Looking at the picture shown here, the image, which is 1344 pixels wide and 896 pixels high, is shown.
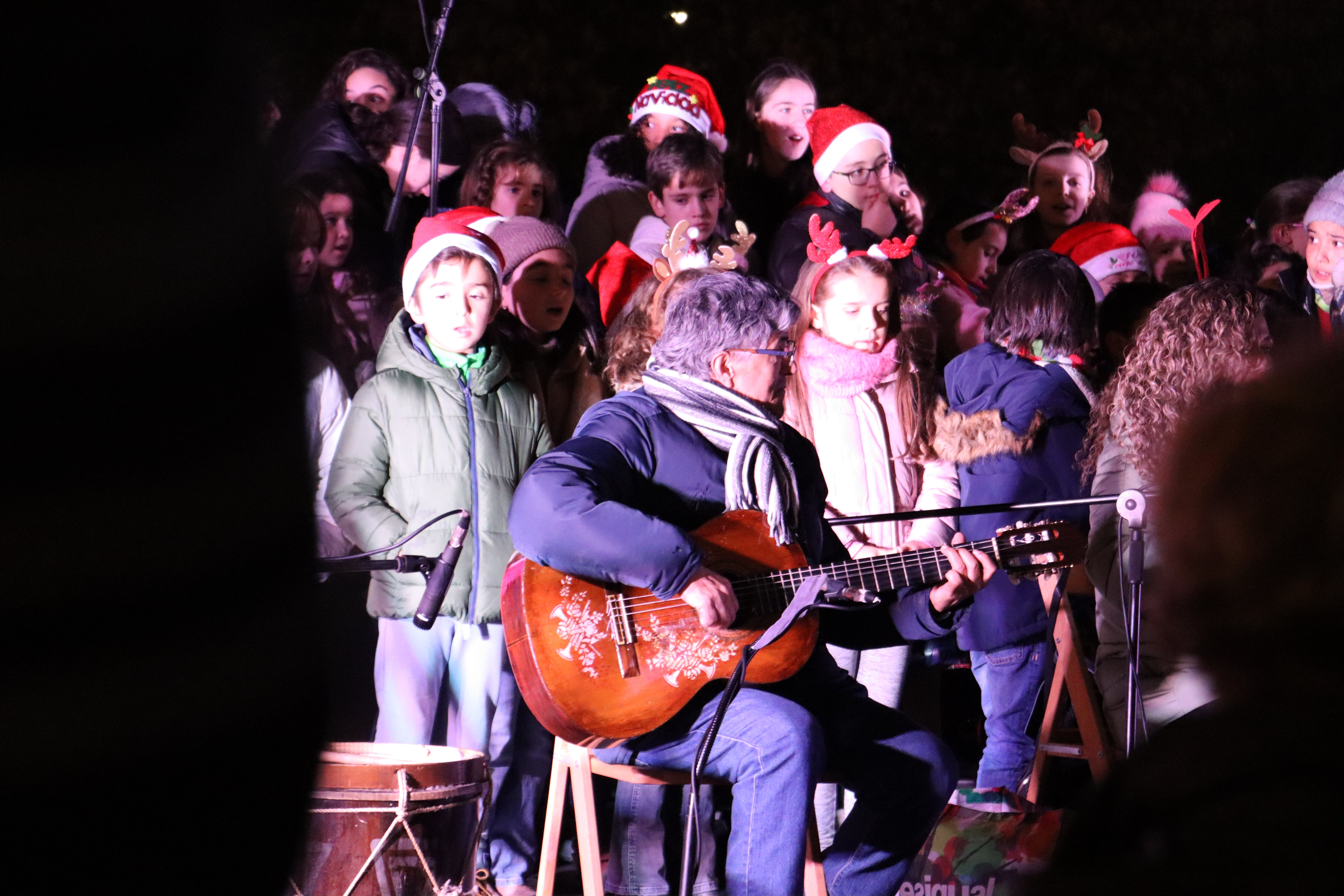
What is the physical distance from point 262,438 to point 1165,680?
3.00 m

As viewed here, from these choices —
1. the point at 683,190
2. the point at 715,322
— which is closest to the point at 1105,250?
the point at 683,190

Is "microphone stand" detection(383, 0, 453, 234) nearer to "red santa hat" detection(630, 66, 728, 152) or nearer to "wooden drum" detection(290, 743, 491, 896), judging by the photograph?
"red santa hat" detection(630, 66, 728, 152)

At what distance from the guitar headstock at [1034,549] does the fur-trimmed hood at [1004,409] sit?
4.05 feet

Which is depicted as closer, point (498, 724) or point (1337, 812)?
point (1337, 812)

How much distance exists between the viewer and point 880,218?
19.2ft

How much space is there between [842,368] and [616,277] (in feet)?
3.48

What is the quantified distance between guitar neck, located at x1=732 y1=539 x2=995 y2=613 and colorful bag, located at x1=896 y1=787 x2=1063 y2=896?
0.54 m

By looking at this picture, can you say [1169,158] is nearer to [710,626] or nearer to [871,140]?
[871,140]

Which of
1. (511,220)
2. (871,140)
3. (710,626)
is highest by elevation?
(871,140)

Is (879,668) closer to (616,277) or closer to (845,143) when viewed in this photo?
(616,277)

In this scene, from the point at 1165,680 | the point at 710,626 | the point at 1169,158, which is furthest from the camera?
the point at 1169,158

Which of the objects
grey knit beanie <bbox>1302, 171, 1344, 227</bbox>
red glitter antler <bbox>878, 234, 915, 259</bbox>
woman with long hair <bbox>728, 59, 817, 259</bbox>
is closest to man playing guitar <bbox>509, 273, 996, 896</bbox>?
red glitter antler <bbox>878, 234, 915, 259</bbox>

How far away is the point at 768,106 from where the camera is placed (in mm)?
6309

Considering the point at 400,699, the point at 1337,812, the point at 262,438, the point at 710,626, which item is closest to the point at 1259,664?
the point at 1337,812
